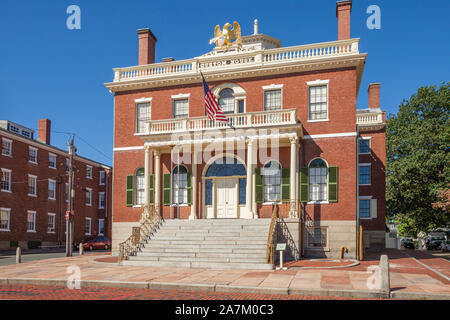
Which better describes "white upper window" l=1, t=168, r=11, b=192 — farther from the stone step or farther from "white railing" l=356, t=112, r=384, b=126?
"white railing" l=356, t=112, r=384, b=126

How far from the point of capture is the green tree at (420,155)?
1235 inches

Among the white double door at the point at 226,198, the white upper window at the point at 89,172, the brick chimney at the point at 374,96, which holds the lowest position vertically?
the white double door at the point at 226,198

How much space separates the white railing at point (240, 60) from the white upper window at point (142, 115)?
1661 millimetres

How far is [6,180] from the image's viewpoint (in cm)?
3722

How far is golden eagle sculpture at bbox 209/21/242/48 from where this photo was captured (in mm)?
25094

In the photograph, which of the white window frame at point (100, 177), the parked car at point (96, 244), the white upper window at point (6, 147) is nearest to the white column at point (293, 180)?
the parked car at point (96, 244)

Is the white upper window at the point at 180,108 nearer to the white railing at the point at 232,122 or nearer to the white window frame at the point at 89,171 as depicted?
the white railing at the point at 232,122

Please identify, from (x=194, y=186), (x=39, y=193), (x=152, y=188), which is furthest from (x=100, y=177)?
(x=194, y=186)

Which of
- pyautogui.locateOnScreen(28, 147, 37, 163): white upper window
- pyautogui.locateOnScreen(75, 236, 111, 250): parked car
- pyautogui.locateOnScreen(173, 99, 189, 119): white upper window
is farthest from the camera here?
pyautogui.locateOnScreen(28, 147, 37, 163): white upper window

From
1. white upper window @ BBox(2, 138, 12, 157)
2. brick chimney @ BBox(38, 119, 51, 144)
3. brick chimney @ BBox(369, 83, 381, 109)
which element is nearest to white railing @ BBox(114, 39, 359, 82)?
brick chimney @ BBox(369, 83, 381, 109)

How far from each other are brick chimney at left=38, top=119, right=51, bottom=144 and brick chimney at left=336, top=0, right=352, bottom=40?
3433 cm

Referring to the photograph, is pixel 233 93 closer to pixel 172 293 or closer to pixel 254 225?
pixel 254 225
